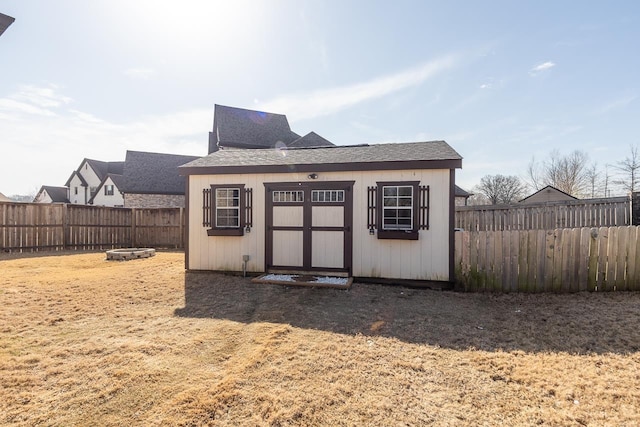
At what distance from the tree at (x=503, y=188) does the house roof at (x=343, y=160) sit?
97.0ft

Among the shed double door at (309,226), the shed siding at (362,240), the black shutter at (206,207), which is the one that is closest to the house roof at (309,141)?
the black shutter at (206,207)

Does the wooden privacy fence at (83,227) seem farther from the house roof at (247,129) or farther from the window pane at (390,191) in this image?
the window pane at (390,191)

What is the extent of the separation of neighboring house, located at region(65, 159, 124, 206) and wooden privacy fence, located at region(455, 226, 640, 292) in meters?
35.4

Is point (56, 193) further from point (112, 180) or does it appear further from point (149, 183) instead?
point (149, 183)

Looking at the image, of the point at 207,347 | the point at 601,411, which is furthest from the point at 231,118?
the point at 601,411

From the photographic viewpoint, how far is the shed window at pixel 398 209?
694cm

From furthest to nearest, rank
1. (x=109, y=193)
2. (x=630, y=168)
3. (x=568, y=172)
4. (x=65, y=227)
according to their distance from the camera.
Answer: (x=568, y=172) < (x=109, y=193) < (x=630, y=168) < (x=65, y=227)

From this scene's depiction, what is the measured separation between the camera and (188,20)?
712cm

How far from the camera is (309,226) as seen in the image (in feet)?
25.1

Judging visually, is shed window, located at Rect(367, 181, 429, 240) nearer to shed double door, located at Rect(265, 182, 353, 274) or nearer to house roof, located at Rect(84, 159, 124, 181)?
shed double door, located at Rect(265, 182, 353, 274)

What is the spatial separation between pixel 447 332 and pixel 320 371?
224cm

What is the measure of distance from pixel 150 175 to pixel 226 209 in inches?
792

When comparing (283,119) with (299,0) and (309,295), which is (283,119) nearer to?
(299,0)

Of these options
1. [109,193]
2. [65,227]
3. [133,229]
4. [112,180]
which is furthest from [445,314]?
[109,193]
